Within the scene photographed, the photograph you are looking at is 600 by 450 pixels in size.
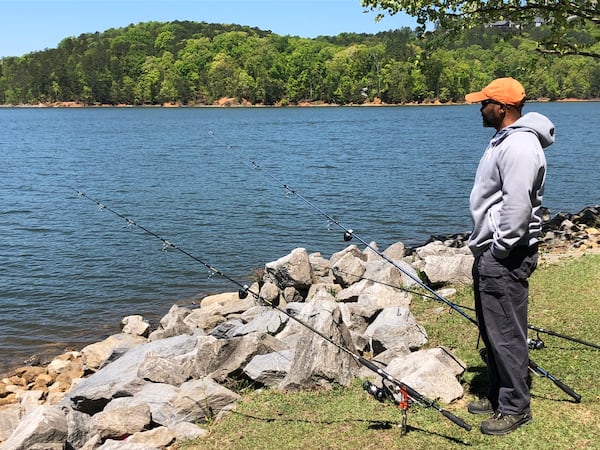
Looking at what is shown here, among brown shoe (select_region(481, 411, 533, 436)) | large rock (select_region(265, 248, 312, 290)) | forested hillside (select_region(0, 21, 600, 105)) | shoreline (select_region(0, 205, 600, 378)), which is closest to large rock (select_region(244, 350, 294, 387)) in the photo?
brown shoe (select_region(481, 411, 533, 436))

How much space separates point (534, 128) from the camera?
202 inches

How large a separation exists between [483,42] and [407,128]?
129864mm

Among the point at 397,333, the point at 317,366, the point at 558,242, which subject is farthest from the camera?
the point at 558,242

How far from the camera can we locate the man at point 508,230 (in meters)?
4.99

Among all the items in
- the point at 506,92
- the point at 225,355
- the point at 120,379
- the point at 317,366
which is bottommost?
the point at 120,379

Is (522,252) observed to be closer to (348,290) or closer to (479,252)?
(479,252)

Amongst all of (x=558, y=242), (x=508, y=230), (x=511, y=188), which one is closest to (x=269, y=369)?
(x=508, y=230)

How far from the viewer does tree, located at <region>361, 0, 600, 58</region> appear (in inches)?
467

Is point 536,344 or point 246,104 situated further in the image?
point 246,104

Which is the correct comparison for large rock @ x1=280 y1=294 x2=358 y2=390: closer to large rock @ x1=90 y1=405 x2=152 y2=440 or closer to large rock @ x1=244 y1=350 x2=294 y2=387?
large rock @ x1=244 y1=350 x2=294 y2=387

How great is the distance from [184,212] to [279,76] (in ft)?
446

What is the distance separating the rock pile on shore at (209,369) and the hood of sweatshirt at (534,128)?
251 cm

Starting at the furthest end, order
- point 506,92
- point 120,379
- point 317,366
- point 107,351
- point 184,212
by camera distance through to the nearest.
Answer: point 184,212 < point 107,351 < point 120,379 < point 317,366 < point 506,92

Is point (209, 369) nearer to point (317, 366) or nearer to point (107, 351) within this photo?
point (317, 366)
